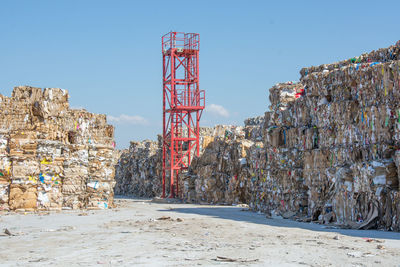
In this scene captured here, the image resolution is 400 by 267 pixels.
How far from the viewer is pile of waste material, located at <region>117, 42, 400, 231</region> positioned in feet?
37.5

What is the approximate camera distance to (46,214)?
15.5 metres

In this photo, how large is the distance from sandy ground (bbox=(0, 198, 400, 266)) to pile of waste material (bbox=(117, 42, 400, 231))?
3.36 feet

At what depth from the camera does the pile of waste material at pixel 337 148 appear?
11422 millimetres

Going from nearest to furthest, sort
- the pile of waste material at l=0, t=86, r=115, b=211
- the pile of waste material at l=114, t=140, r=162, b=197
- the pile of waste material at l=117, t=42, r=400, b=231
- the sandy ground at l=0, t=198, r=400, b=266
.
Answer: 1. the sandy ground at l=0, t=198, r=400, b=266
2. the pile of waste material at l=117, t=42, r=400, b=231
3. the pile of waste material at l=0, t=86, r=115, b=211
4. the pile of waste material at l=114, t=140, r=162, b=197

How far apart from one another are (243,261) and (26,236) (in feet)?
17.4

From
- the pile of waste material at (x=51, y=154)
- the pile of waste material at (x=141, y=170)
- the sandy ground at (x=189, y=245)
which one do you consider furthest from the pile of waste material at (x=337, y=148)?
the pile of waste material at (x=141, y=170)

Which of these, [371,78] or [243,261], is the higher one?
[371,78]

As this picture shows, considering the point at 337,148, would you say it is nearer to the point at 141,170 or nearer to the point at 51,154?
the point at 51,154

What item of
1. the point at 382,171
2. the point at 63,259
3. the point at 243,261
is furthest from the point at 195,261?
the point at 382,171

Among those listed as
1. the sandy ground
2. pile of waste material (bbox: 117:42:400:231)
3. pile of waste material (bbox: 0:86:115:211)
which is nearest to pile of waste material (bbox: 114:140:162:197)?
pile of waste material (bbox: 0:86:115:211)

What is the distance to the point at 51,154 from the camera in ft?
55.6

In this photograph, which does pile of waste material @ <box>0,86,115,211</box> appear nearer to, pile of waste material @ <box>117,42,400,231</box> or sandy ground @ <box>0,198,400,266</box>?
sandy ground @ <box>0,198,400,266</box>

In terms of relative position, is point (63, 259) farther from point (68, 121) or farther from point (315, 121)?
point (68, 121)

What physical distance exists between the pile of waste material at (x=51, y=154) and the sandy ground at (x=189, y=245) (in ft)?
12.1
